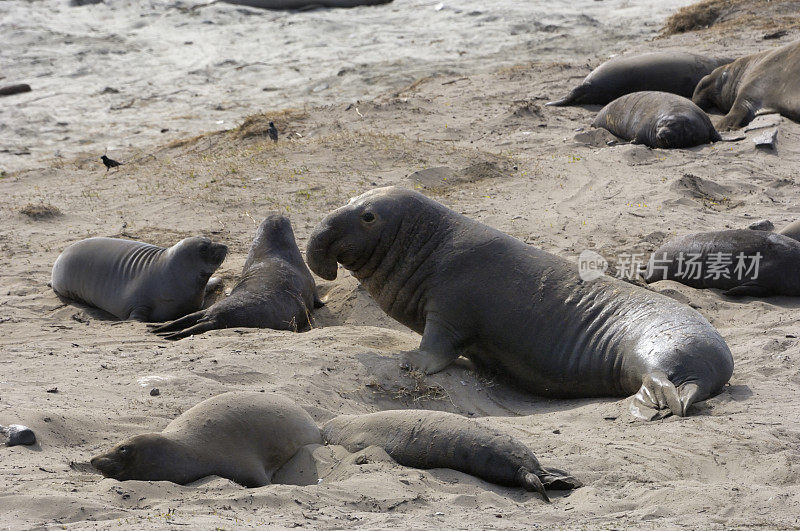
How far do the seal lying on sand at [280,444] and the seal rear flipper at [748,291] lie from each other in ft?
11.9

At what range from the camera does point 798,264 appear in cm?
720

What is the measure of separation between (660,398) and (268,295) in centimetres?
316

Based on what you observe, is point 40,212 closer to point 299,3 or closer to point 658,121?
point 658,121

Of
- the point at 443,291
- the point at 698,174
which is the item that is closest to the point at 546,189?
the point at 698,174

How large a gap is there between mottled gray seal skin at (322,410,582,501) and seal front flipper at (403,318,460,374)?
3.98ft

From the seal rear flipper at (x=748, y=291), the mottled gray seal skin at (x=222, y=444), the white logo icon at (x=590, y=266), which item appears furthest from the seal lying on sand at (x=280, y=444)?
the seal rear flipper at (x=748, y=291)

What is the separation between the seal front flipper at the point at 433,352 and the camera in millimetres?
5953

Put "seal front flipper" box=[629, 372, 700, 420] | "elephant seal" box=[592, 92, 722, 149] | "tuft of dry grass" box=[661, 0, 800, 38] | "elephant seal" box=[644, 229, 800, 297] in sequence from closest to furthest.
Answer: "seal front flipper" box=[629, 372, 700, 420] < "elephant seal" box=[644, 229, 800, 297] < "elephant seal" box=[592, 92, 722, 149] < "tuft of dry grass" box=[661, 0, 800, 38]

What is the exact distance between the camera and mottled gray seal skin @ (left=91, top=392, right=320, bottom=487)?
13.1ft

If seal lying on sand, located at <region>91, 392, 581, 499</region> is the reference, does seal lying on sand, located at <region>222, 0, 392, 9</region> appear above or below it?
below

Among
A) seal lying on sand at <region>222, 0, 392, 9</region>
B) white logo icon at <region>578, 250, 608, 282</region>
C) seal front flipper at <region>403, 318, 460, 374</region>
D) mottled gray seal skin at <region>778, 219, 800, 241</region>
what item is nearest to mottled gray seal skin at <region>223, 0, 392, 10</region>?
seal lying on sand at <region>222, 0, 392, 9</region>

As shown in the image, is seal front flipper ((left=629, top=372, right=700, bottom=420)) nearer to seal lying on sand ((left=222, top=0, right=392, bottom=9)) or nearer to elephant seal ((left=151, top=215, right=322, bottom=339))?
elephant seal ((left=151, top=215, right=322, bottom=339))

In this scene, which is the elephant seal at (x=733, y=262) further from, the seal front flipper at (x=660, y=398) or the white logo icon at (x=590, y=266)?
the seal front flipper at (x=660, y=398)

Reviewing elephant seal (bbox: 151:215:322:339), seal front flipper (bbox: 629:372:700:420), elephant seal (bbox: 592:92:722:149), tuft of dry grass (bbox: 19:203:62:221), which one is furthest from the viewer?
elephant seal (bbox: 592:92:722:149)
